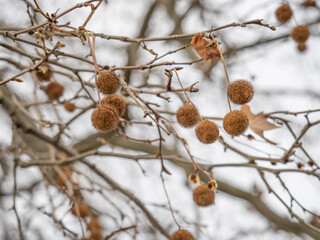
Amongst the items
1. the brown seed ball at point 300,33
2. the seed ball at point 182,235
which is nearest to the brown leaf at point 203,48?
the seed ball at point 182,235

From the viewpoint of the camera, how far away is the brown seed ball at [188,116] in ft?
4.43

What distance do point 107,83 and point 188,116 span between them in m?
0.32

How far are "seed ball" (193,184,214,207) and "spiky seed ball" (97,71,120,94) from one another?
0.56m

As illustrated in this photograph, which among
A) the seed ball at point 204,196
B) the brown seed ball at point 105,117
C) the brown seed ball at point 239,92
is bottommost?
the seed ball at point 204,196

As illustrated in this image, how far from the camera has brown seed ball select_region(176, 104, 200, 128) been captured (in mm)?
1350

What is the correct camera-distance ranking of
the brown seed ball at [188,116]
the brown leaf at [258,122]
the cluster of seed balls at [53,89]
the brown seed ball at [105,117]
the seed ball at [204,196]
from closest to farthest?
the brown seed ball at [105,117] < the brown seed ball at [188,116] < the seed ball at [204,196] < the brown leaf at [258,122] < the cluster of seed balls at [53,89]

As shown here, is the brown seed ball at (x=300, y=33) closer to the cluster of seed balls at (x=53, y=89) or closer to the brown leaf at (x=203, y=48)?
the brown leaf at (x=203, y=48)

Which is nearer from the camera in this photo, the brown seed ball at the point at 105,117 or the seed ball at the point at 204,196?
the brown seed ball at the point at 105,117

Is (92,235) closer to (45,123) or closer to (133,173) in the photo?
(45,123)

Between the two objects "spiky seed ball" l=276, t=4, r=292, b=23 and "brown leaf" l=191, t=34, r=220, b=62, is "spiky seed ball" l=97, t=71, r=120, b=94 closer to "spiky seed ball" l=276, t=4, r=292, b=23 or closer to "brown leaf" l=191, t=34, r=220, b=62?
"brown leaf" l=191, t=34, r=220, b=62

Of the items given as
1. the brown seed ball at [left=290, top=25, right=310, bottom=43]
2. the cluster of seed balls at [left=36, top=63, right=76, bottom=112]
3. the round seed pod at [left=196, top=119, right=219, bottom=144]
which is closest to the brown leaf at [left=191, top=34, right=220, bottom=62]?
the round seed pod at [left=196, top=119, right=219, bottom=144]

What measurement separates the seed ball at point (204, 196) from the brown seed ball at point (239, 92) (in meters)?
0.41

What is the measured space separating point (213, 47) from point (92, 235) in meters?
1.15

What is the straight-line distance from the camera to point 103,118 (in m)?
1.21
